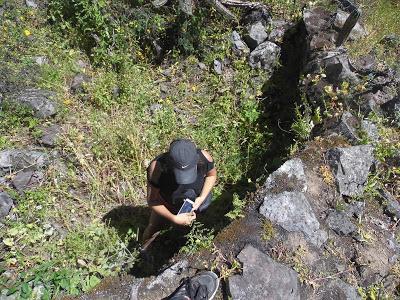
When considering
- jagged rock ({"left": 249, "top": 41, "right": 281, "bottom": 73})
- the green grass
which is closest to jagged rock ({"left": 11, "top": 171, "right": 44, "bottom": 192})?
jagged rock ({"left": 249, "top": 41, "right": 281, "bottom": 73})

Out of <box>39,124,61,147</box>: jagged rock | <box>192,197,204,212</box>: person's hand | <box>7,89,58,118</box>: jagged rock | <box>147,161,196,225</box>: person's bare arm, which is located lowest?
<box>39,124,61,147</box>: jagged rock

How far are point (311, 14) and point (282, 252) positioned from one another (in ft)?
13.5

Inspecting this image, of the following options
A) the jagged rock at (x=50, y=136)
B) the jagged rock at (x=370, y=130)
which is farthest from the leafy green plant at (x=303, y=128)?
the jagged rock at (x=50, y=136)

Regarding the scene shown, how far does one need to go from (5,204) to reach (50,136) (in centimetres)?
108

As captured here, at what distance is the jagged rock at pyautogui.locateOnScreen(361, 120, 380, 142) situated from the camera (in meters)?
4.42

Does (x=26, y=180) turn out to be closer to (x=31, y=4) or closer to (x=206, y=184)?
(x=206, y=184)

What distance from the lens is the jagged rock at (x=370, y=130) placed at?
174 inches

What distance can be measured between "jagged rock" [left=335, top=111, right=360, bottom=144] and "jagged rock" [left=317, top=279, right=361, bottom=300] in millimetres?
1666

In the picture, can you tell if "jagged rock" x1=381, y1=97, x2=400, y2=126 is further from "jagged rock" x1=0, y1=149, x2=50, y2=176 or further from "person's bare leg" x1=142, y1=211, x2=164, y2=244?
"jagged rock" x1=0, y1=149, x2=50, y2=176

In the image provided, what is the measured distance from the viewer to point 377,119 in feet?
15.0

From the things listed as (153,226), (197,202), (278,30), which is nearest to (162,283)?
(197,202)

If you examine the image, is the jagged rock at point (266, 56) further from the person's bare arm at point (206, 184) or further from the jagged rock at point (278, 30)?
the person's bare arm at point (206, 184)

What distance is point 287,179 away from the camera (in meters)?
3.92

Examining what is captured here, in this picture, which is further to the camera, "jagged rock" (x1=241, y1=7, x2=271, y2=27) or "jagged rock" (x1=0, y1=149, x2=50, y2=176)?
"jagged rock" (x1=241, y1=7, x2=271, y2=27)
